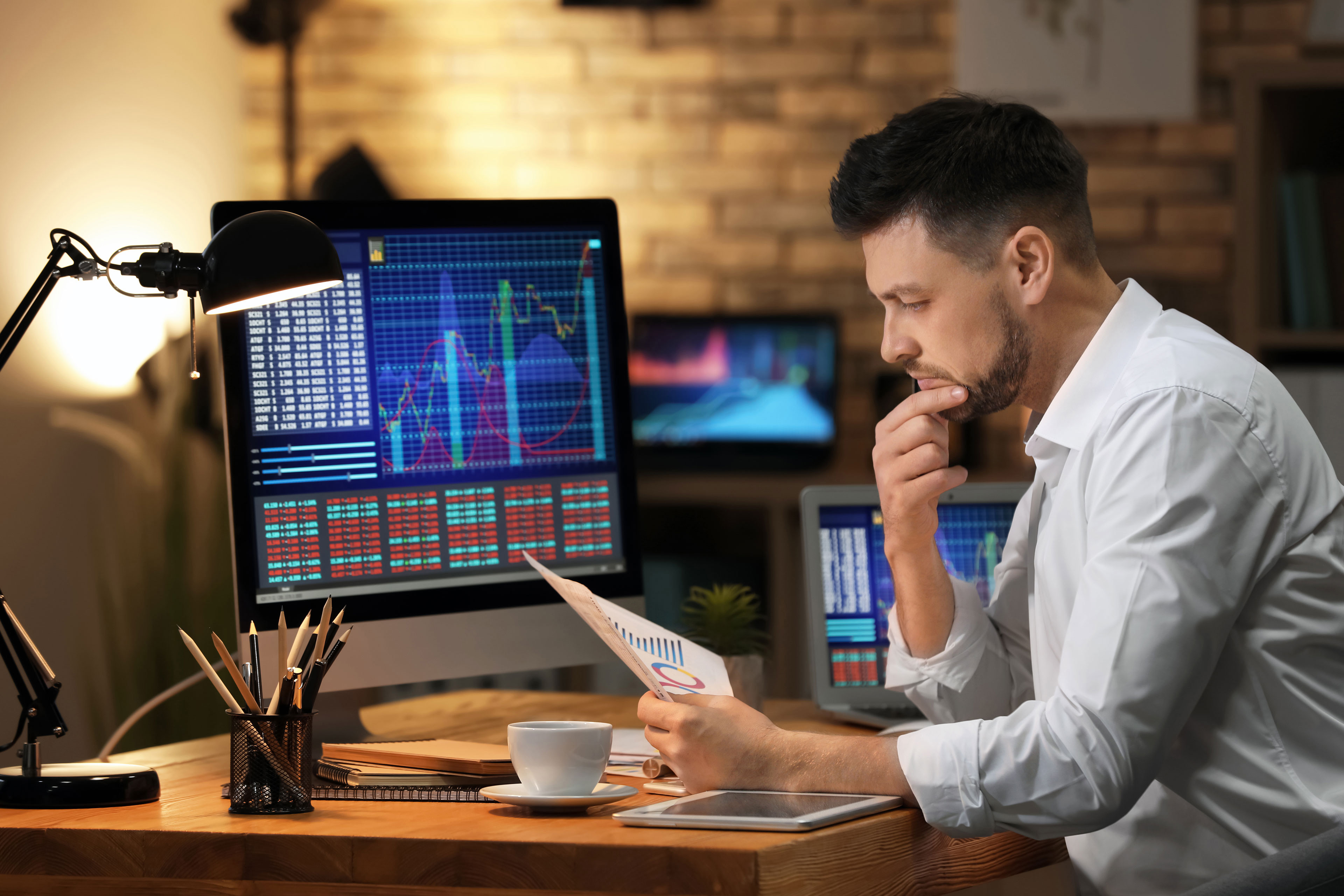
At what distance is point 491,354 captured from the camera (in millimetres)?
1545

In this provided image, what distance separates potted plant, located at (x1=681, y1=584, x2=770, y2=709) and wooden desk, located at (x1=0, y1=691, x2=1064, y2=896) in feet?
1.29

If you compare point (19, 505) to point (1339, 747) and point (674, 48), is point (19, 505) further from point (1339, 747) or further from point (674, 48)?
point (674, 48)

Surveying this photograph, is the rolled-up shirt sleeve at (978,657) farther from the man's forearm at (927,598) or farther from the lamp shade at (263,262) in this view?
the lamp shade at (263,262)

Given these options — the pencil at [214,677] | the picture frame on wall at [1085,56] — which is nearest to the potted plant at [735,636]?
the pencil at [214,677]

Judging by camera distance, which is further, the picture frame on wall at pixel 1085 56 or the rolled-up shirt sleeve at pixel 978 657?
the picture frame on wall at pixel 1085 56

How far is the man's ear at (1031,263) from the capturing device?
1.29 m

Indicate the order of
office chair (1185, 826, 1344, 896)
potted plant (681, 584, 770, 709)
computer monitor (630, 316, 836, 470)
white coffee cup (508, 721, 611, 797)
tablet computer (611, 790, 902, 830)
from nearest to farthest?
office chair (1185, 826, 1344, 896), tablet computer (611, 790, 902, 830), white coffee cup (508, 721, 611, 797), potted plant (681, 584, 770, 709), computer monitor (630, 316, 836, 470)

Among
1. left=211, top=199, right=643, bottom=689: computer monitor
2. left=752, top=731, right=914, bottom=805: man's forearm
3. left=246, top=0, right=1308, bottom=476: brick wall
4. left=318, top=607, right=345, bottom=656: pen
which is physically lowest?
left=752, top=731, right=914, bottom=805: man's forearm

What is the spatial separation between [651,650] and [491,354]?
1.50 ft

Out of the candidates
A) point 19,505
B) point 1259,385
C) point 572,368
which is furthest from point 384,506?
point 1259,385

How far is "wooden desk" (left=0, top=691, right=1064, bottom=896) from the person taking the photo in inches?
37.9

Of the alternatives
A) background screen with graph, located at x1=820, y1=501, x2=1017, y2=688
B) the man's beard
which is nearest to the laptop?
background screen with graph, located at x1=820, y1=501, x2=1017, y2=688

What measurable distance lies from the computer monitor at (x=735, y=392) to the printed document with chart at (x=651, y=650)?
1830mm

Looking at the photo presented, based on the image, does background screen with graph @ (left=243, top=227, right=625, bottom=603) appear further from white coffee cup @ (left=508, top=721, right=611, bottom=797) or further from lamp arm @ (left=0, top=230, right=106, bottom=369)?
white coffee cup @ (left=508, top=721, right=611, bottom=797)
